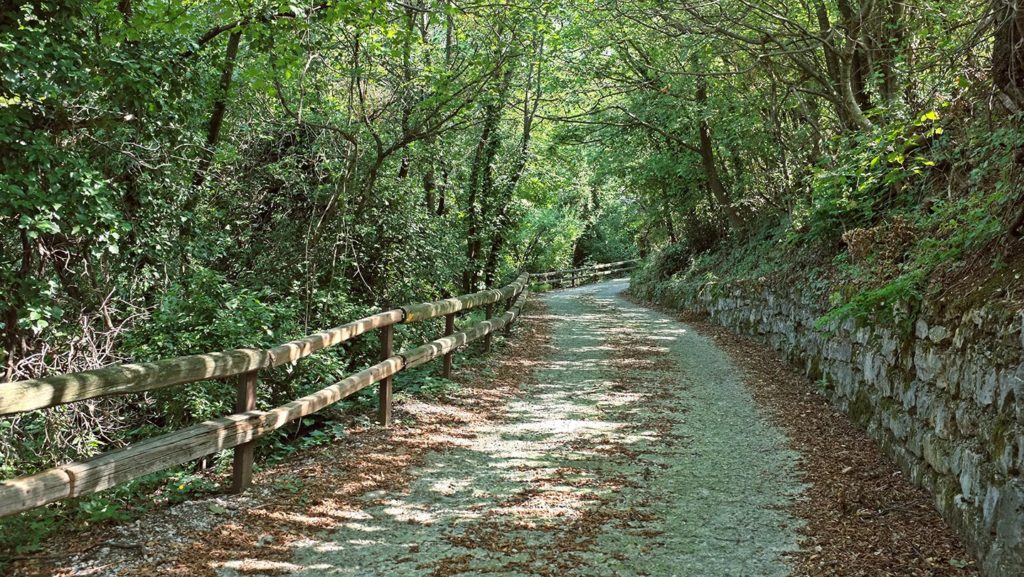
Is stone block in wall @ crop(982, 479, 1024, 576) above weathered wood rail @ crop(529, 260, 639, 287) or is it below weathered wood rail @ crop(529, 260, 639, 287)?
below

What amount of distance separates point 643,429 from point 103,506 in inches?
177

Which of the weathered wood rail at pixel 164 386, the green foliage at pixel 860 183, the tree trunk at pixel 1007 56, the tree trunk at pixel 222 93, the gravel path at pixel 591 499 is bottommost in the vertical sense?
the gravel path at pixel 591 499

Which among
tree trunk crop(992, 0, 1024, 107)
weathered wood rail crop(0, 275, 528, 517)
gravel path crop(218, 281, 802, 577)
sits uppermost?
tree trunk crop(992, 0, 1024, 107)

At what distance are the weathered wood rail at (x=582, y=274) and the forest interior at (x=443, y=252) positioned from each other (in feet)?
54.0

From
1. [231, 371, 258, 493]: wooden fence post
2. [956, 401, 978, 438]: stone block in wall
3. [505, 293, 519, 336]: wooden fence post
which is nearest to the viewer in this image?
[956, 401, 978, 438]: stone block in wall

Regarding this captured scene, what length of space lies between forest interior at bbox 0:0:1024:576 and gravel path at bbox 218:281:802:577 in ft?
0.19

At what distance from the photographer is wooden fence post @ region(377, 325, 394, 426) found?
22.1 feet

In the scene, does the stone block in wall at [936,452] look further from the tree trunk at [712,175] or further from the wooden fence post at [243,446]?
the tree trunk at [712,175]

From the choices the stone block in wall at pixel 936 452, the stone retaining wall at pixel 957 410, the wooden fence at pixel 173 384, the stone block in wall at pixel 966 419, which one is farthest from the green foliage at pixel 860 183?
the wooden fence at pixel 173 384

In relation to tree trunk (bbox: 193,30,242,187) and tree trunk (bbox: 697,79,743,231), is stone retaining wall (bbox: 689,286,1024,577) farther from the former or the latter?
tree trunk (bbox: 697,79,743,231)

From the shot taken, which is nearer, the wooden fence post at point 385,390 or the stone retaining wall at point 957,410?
the stone retaining wall at point 957,410

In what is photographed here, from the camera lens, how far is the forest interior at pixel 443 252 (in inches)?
172

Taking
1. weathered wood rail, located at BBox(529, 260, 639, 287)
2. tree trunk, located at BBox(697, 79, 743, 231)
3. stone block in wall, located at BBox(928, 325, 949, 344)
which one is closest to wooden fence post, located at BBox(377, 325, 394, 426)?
stone block in wall, located at BBox(928, 325, 949, 344)

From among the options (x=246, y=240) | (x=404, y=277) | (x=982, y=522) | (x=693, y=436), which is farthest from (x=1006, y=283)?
(x=246, y=240)
